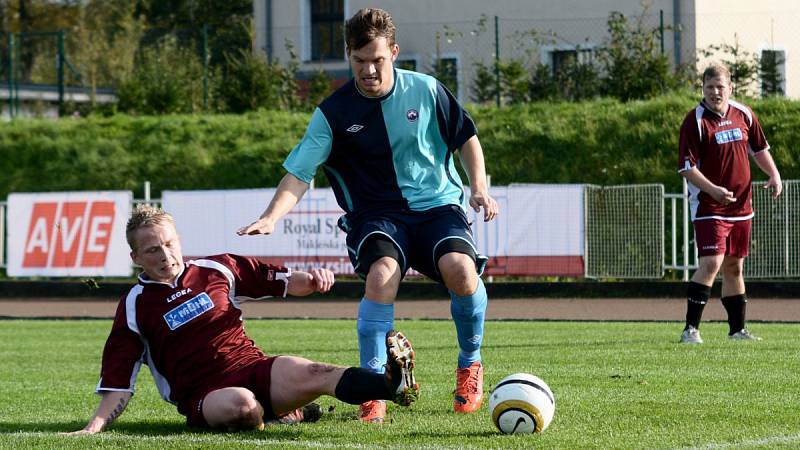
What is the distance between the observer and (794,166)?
2178 centimetres

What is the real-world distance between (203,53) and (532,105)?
7.77m

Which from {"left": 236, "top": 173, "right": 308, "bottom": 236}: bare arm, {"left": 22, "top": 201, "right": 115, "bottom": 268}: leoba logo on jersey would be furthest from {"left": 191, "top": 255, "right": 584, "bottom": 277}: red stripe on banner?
{"left": 236, "top": 173, "right": 308, "bottom": 236}: bare arm

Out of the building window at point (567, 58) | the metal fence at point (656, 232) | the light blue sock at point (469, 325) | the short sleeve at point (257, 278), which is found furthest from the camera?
the building window at point (567, 58)

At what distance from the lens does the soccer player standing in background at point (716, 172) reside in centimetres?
1038

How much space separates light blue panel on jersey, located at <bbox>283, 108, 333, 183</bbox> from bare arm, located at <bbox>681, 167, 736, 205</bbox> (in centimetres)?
447

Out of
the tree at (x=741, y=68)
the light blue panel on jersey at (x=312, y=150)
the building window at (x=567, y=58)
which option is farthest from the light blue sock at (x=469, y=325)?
the building window at (x=567, y=58)

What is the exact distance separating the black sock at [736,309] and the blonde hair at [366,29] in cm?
538

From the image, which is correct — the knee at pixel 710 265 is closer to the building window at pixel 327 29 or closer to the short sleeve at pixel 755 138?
the short sleeve at pixel 755 138

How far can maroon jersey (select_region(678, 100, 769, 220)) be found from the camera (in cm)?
1039

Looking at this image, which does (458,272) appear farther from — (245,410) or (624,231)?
(624,231)

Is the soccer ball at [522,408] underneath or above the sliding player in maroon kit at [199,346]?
underneath

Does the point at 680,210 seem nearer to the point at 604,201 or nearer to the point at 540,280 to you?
→ the point at 604,201

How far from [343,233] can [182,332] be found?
14.5 m

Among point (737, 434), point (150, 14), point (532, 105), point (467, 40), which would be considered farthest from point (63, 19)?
point (737, 434)
